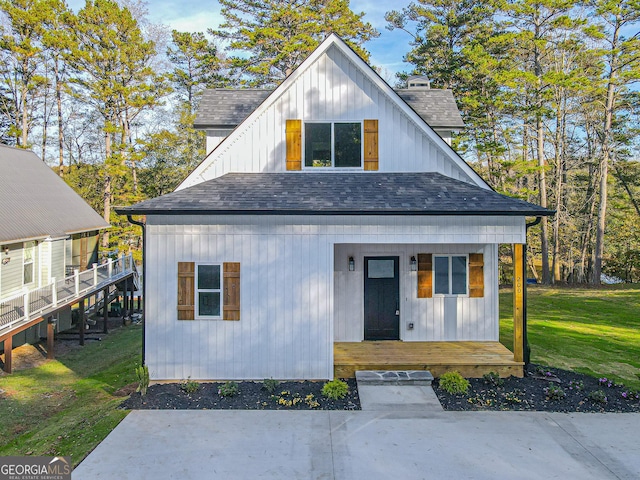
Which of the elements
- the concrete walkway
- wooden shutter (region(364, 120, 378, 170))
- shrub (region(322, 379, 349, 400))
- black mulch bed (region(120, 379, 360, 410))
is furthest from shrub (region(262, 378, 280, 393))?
wooden shutter (region(364, 120, 378, 170))

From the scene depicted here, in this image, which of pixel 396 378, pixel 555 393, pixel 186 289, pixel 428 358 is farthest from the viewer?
pixel 428 358

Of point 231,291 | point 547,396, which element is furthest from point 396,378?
point 231,291

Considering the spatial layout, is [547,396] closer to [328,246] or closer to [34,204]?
[328,246]

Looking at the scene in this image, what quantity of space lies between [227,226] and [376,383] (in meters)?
4.19

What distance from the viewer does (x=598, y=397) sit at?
297 inches

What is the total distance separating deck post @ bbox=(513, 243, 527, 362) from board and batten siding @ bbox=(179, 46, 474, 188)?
2301 mm

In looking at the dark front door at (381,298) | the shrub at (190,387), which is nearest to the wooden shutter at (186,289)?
the shrub at (190,387)

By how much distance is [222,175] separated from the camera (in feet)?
33.5

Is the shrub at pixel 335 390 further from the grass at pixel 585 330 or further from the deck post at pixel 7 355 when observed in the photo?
the deck post at pixel 7 355

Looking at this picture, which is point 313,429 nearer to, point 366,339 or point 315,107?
point 366,339

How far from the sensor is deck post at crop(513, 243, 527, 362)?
8727 millimetres

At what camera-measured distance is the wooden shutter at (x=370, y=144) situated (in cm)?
1027

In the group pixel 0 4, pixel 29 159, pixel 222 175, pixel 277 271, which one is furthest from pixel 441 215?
pixel 0 4

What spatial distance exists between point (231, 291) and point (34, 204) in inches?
452
